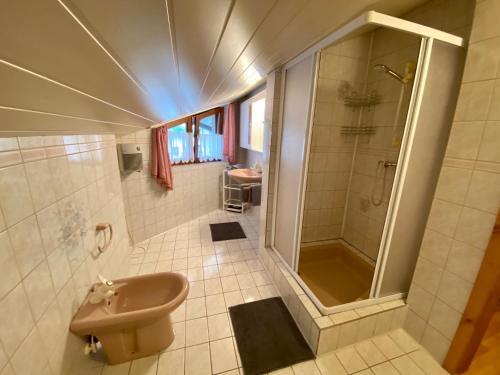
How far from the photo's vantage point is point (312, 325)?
1.38 meters

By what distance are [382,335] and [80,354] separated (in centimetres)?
199

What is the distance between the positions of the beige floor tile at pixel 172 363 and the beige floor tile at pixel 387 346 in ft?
4.37

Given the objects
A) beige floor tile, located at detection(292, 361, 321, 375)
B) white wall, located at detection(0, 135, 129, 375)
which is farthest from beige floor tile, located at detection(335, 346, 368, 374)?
white wall, located at detection(0, 135, 129, 375)

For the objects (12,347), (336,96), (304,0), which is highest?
(336,96)

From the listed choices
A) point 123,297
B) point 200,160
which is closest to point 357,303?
point 123,297

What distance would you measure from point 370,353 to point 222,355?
996 millimetres

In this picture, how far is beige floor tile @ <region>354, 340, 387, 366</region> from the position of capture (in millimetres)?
1331

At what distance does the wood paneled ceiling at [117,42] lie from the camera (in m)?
0.22

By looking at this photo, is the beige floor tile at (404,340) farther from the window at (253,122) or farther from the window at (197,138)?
the window at (197,138)

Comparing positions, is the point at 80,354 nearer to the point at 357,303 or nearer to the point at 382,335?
the point at 357,303

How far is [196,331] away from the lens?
1.51 metres

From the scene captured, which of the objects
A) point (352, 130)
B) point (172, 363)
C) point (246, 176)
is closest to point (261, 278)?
point (172, 363)

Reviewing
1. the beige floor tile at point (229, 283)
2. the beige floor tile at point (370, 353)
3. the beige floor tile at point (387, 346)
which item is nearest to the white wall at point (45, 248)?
the beige floor tile at point (229, 283)

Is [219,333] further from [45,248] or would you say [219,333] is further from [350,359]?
[45,248]
